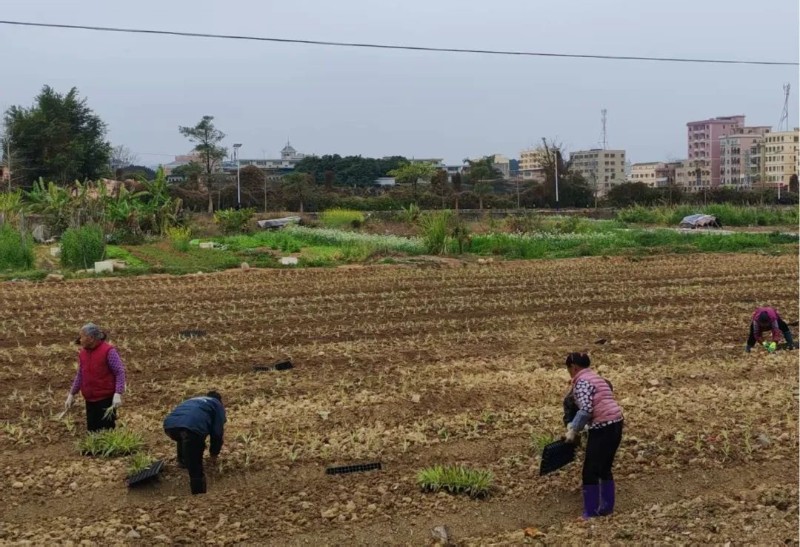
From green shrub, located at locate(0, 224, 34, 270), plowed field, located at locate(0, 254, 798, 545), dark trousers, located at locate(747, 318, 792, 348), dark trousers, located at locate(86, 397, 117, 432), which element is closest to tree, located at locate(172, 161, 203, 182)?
green shrub, located at locate(0, 224, 34, 270)

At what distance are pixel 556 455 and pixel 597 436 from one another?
1.05 ft

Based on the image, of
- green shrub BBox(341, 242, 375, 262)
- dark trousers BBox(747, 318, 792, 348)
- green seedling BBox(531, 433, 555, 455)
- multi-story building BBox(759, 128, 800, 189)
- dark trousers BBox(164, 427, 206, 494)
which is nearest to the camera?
dark trousers BBox(164, 427, 206, 494)

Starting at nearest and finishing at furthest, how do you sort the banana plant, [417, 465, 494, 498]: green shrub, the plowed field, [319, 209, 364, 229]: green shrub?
Answer: the plowed field < [417, 465, 494, 498]: green shrub < the banana plant < [319, 209, 364, 229]: green shrub

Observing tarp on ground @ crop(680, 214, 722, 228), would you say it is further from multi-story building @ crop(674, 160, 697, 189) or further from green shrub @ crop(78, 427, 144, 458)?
multi-story building @ crop(674, 160, 697, 189)

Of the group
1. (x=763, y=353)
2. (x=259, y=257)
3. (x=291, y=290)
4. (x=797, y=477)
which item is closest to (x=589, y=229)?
(x=259, y=257)

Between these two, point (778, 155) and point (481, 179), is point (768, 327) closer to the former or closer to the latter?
point (481, 179)

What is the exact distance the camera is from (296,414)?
773cm

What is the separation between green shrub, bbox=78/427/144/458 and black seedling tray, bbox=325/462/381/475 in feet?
5.30

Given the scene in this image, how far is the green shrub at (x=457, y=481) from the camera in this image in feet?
19.2

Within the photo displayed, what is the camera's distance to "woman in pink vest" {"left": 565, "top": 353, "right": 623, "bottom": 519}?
5551 mm

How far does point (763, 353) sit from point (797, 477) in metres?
4.17

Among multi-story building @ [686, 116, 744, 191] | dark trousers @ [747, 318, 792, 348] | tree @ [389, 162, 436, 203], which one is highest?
multi-story building @ [686, 116, 744, 191]

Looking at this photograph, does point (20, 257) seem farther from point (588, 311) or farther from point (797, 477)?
point (797, 477)

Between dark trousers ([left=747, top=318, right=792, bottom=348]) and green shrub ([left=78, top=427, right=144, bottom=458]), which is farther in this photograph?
dark trousers ([left=747, top=318, right=792, bottom=348])
